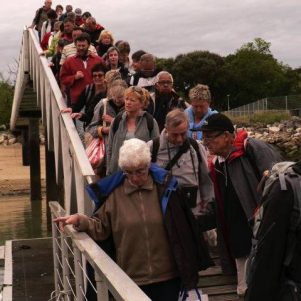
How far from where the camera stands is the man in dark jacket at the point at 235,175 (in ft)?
15.0

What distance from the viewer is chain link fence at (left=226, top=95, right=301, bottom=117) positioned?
59.1 metres

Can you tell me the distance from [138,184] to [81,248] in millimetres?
555

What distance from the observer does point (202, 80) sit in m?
70.2

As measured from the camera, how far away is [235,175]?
4.83m

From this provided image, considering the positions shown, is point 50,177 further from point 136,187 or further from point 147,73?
point 136,187

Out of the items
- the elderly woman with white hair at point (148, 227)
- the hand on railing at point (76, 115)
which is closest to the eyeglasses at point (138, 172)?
the elderly woman with white hair at point (148, 227)

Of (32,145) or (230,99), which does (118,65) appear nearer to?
(32,145)

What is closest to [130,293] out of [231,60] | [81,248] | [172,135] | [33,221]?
[81,248]

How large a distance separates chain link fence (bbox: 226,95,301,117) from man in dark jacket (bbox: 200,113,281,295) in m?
54.4

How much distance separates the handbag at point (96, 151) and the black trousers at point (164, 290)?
2720mm

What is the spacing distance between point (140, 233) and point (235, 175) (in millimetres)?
954

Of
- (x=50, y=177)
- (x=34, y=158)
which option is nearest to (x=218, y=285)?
(x=50, y=177)

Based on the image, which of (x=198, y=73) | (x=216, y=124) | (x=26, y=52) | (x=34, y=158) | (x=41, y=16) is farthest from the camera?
(x=198, y=73)

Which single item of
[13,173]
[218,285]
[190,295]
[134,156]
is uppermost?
[134,156]
